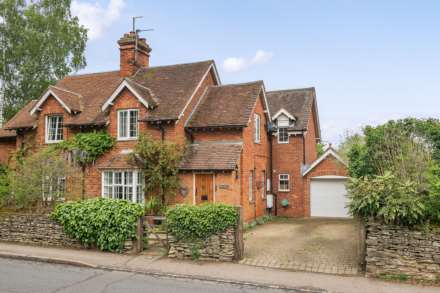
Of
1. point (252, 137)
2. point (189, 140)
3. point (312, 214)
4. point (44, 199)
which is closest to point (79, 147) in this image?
point (44, 199)

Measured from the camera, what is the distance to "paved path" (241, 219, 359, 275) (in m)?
11.7

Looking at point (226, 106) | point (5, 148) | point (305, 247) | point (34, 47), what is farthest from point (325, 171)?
point (34, 47)

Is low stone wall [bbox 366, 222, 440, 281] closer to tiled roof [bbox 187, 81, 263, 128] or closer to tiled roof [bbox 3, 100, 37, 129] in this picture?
tiled roof [bbox 187, 81, 263, 128]

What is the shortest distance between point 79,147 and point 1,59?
57.6ft

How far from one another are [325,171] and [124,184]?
Result: 12.6m

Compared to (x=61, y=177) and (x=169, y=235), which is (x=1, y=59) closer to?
(x=61, y=177)

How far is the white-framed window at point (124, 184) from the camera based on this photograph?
19.1 m

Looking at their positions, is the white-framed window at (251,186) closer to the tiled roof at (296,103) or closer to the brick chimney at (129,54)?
the tiled roof at (296,103)

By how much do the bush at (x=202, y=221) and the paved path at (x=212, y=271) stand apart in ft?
3.06

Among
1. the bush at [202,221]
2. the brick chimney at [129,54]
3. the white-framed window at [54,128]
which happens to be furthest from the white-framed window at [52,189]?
the brick chimney at [129,54]

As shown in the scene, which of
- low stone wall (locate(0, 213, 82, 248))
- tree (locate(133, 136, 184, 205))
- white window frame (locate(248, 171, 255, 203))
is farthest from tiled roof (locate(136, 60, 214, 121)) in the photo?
low stone wall (locate(0, 213, 82, 248))

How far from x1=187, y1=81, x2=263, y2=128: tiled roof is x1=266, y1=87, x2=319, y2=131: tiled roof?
15.4 ft

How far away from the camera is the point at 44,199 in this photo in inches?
664

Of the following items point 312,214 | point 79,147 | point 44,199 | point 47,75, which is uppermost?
point 47,75
